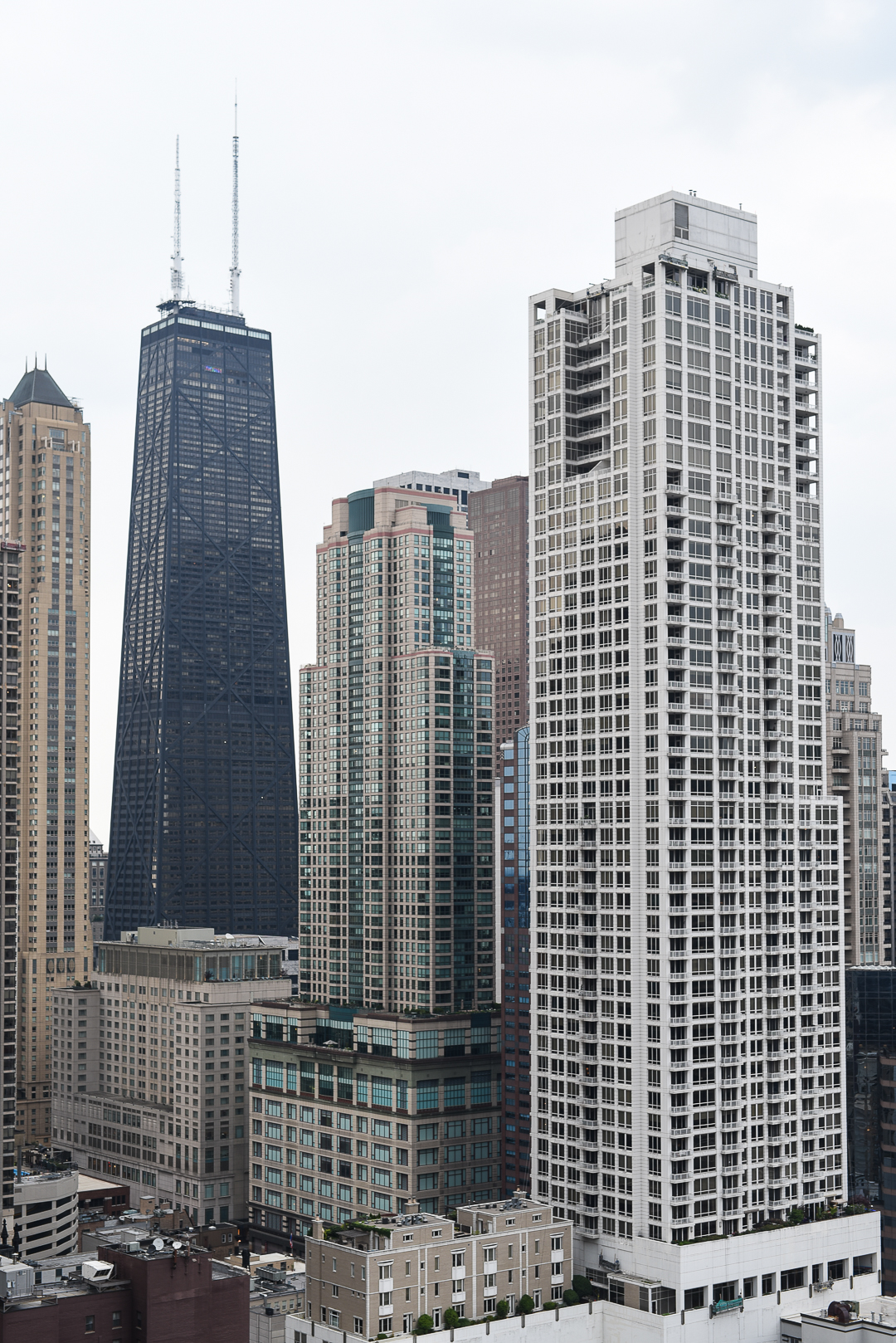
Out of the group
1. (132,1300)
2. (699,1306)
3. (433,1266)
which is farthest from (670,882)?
(132,1300)

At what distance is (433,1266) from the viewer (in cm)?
17225

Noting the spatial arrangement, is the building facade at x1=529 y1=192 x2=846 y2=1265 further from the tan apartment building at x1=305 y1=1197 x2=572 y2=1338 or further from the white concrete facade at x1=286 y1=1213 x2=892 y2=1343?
the tan apartment building at x1=305 y1=1197 x2=572 y2=1338

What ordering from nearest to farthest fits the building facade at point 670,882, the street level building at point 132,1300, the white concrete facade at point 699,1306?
1. the street level building at point 132,1300
2. the white concrete facade at point 699,1306
3. the building facade at point 670,882

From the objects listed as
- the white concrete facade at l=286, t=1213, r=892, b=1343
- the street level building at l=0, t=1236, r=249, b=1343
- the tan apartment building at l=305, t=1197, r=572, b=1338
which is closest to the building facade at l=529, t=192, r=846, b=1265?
the white concrete facade at l=286, t=1213, r=892, b=1343

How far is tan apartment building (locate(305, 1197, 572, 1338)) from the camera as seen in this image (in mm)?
169000

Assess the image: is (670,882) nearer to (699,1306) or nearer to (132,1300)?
(699,1306)

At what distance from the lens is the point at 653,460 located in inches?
7657

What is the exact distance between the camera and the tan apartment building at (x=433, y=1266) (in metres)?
169

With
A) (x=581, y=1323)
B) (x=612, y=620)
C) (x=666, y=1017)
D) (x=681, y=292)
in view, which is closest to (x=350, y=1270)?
(x=581, y=1323)

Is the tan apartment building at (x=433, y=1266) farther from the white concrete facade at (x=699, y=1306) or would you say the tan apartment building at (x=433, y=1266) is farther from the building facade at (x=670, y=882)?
the building facade at (x=670, y=882)

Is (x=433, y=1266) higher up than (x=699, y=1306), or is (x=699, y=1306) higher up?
(x=433, y=1266)

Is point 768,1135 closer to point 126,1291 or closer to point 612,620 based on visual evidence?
point 612,620

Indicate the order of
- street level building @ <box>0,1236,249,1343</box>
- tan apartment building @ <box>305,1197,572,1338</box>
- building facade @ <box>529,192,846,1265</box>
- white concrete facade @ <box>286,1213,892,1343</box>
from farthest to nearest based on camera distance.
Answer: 1. building facade @ <box>529,192,846,1265</box>
2. white concrete facade @ <box>286,1213,892,1343</box>
3. tan apartment building @ <box>305,1197,572,1338</box>
4. street level building @ <box>0,1236,249,1343</box>

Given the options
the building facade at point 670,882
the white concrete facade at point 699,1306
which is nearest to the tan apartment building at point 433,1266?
the white concrete facade at point 699,1306
